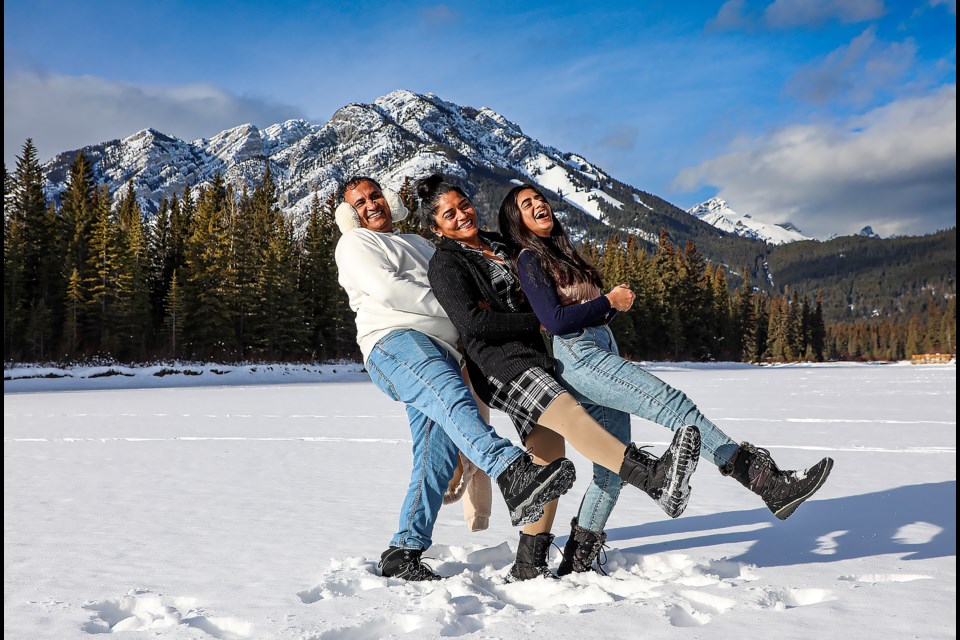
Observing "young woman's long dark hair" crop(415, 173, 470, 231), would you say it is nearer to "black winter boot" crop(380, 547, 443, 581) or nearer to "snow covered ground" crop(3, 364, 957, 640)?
"black winter boot" crop(380, 547, 443, 581)

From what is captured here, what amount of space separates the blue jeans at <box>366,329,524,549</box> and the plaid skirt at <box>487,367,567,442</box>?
0.45 feet

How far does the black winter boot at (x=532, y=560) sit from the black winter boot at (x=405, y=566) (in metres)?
0.35

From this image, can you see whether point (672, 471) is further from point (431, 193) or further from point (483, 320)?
point (431, 193)

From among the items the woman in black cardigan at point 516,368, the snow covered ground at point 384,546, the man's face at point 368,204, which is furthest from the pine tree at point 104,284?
the woman in black cardigan at point 516,368

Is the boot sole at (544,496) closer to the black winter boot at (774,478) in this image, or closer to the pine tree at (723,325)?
the black winter boot at (774,478)

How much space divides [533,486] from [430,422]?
77cm

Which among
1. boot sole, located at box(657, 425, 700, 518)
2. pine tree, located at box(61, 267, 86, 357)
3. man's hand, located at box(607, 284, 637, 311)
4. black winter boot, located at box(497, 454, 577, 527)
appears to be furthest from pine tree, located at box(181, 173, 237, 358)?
boot sole, located at box(657, 425, 700, 518)

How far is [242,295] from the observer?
37.0 meters

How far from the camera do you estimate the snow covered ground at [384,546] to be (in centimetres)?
243

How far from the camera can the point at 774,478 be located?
8.63ft

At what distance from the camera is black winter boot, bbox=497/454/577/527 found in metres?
2.49

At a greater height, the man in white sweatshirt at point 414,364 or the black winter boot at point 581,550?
the man in white sweatshirt at point 414,364

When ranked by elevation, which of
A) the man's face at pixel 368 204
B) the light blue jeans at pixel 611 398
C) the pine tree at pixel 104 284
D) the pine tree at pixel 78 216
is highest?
the pine tree at pixel 78 216

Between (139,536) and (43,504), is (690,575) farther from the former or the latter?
(43,504)
